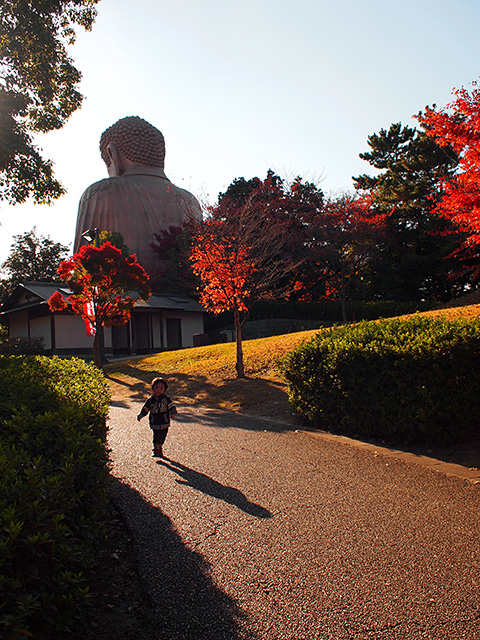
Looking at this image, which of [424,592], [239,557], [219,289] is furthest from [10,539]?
[219,289]

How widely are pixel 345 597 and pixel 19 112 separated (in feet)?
50.0

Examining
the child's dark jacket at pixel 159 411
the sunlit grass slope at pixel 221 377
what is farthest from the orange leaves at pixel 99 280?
the child's dark jacket at pixel 159 411

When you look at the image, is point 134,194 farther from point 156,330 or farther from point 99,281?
point 99,281

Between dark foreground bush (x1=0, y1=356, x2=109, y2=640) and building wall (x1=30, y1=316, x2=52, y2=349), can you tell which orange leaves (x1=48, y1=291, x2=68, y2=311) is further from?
dark foreground bush (x1=0, y1=356, x2=109, y2=640)

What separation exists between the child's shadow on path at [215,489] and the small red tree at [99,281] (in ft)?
38.1

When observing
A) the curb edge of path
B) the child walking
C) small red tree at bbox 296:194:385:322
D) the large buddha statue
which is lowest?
the curb edge of path

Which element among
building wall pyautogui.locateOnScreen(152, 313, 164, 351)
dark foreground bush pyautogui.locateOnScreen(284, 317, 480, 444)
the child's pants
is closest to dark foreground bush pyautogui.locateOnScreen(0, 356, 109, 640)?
the child's pants

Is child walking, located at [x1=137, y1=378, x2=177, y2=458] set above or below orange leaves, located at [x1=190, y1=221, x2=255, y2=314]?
below

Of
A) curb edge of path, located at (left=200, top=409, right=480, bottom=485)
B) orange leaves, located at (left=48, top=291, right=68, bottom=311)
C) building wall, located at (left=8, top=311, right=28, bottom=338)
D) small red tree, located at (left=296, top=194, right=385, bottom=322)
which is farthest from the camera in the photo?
building wall, located at (left=8, top=311, right=28, bottom=338)

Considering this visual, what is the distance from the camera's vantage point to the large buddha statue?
147ft

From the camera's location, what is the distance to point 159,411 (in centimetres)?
578

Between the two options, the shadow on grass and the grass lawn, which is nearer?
the shadow on grass

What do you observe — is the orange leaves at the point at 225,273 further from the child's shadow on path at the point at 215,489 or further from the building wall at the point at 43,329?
the building wall at the point at 43,329

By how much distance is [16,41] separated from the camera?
42.6 feet
